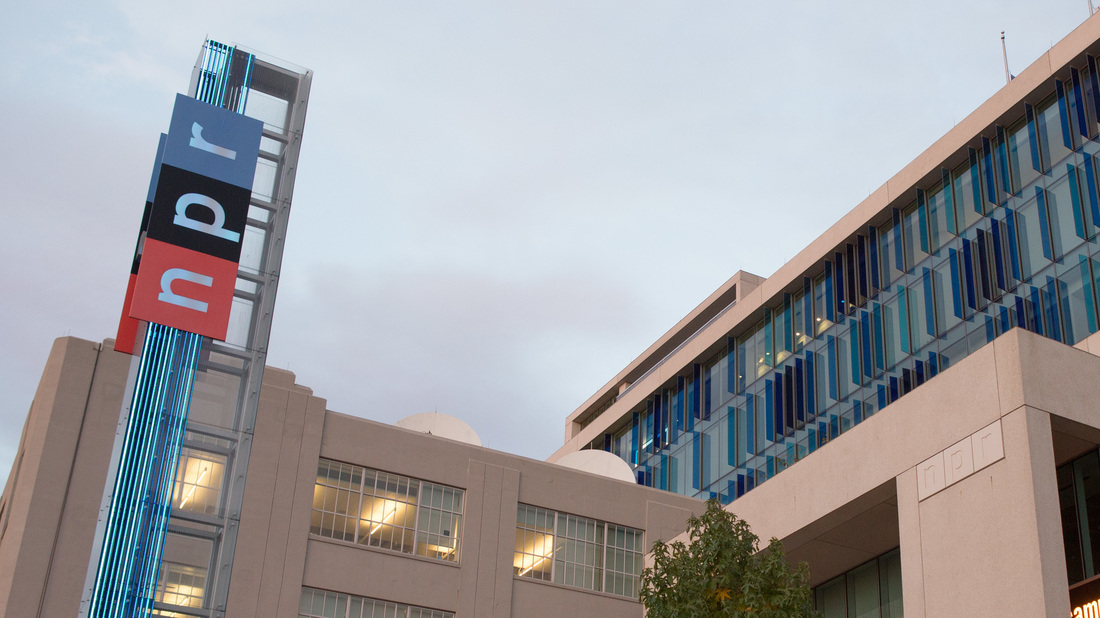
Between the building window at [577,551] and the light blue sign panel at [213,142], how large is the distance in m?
15.2

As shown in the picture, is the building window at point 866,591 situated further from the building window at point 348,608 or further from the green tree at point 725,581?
the building window at point 348,608

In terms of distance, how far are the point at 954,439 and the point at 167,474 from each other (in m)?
22.6

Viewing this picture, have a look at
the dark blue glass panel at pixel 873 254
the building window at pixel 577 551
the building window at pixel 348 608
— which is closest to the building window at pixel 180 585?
the building window at pixel 348 608

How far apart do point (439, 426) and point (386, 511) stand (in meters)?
5.15

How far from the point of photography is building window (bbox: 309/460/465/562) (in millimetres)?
37531

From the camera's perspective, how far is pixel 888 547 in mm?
27797

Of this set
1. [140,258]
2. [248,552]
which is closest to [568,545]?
[248,552]

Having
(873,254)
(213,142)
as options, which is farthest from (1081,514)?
(213,142)

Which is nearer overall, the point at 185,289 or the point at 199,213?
the point at 185,289

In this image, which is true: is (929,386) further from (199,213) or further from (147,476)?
(199,213)

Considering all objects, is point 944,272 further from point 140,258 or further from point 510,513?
point 140,258

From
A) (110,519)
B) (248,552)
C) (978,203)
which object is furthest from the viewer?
(978,203)

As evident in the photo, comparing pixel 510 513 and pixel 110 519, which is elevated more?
pixel 510 513

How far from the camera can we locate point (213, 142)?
1517 inches
